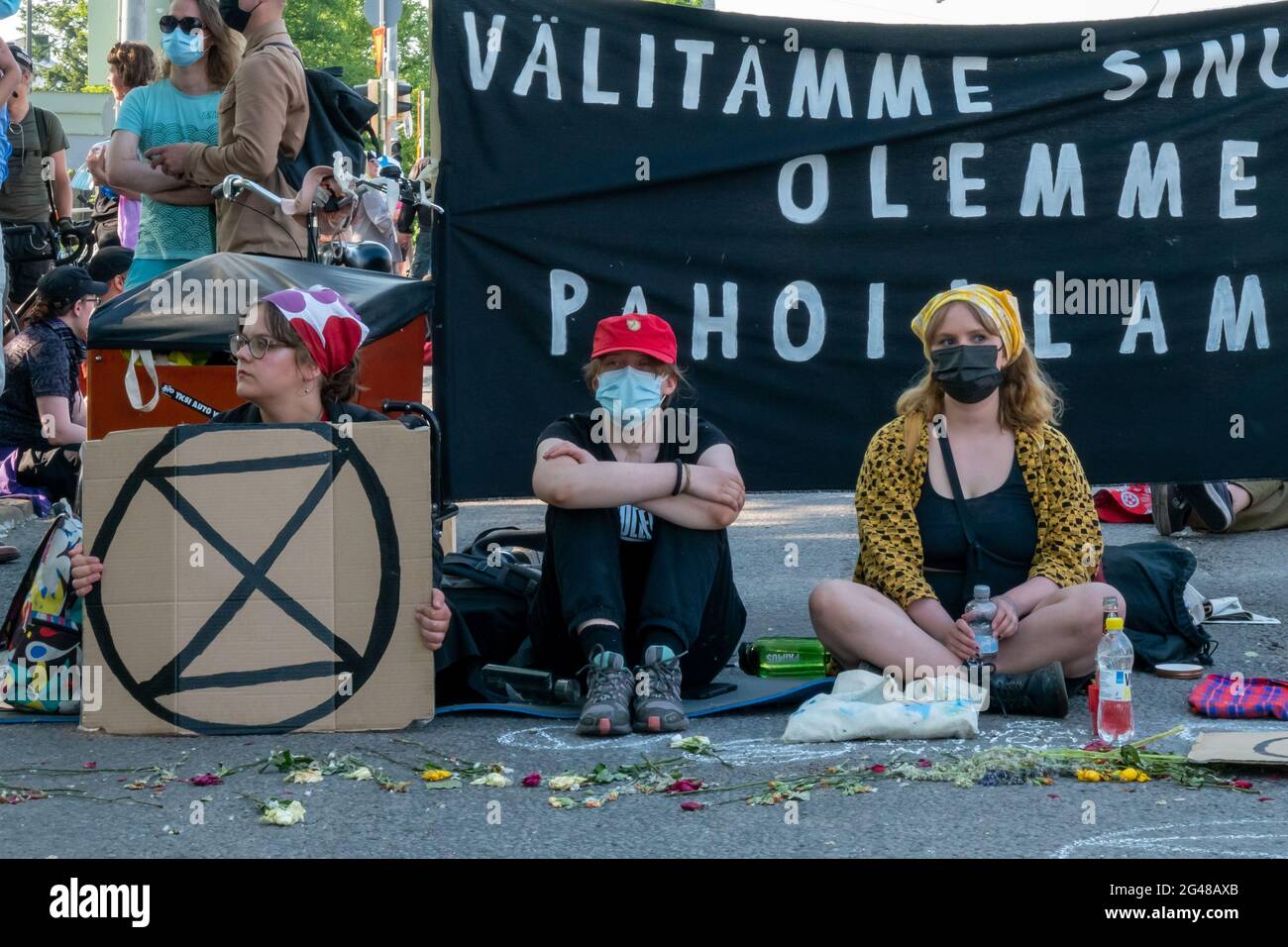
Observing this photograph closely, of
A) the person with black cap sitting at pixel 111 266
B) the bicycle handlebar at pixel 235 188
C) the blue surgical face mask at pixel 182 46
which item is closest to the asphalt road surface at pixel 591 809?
the bicycle handlebar at pixel 235 188

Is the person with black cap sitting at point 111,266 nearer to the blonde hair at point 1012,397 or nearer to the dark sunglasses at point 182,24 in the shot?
the dark sunglasses at point 182,24

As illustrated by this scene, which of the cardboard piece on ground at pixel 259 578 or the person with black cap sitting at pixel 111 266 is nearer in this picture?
the cardboard piece on ground at pixel 259 578

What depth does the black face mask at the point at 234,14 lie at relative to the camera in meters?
6.24

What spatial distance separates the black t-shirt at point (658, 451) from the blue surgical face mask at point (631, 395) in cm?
9

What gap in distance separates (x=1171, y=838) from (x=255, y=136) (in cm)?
405

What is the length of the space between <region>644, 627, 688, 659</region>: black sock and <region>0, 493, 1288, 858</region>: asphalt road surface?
0.24 meters

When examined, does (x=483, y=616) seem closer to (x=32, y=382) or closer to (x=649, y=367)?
(x=649, y=367)

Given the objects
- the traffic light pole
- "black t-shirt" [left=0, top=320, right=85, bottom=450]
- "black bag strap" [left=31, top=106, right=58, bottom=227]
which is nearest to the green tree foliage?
the traffic light pole

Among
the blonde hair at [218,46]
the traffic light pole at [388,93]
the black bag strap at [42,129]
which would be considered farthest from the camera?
the traffic light pole at [388,93]

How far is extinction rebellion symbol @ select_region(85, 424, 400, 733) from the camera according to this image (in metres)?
4.60

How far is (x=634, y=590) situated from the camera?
5059mm

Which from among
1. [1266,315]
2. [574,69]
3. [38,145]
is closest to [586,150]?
[574,69]

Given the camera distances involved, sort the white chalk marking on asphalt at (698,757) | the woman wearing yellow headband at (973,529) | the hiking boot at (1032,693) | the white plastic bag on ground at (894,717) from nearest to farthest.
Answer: the white chalk marking on asphalt at (698,757) → the white plastic bag on ground at (894,717) → the hiking boot at (1032,693) → the woman wearing yellow headband at (973,529)

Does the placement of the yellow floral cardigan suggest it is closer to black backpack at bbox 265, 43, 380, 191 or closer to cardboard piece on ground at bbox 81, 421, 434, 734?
cardboard piece on ground at bbox 81, 421, 434, 734
